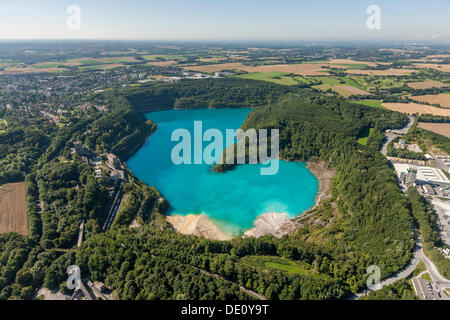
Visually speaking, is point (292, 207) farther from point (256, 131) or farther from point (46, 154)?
point (46, 154)

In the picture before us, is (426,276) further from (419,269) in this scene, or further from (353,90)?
(353,90)

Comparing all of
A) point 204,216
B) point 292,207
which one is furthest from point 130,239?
point 292,207

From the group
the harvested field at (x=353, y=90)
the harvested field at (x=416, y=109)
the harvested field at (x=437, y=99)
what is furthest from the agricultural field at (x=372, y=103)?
the harvested field at (x=437, y=99)

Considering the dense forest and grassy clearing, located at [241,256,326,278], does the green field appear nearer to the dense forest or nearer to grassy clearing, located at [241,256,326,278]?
the dense forest

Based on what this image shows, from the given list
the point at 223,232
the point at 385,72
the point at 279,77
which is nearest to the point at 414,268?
the point at 223,232

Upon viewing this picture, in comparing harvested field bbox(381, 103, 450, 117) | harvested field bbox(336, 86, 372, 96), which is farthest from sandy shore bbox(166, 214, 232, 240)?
harvested field bbox(336, 86, 372, 96)

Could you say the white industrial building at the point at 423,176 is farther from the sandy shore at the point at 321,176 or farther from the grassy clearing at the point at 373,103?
the grassy clearing at the point at 373,103
